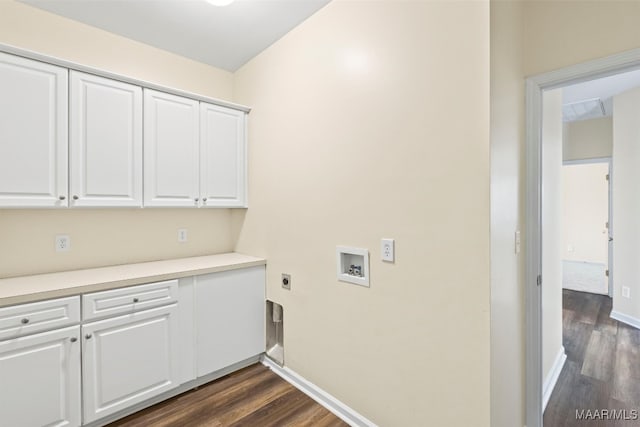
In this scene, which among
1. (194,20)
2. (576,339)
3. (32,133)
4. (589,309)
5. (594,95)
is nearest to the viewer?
(32,133)

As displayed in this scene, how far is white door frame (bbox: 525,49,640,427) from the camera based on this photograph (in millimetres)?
1640

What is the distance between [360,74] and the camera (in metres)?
1.83

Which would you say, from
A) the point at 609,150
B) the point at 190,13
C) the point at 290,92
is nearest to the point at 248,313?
the point at 290,92

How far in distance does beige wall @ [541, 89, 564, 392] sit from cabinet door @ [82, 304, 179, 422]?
2598mm

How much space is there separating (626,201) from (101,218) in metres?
5.57

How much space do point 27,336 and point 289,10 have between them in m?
2.50

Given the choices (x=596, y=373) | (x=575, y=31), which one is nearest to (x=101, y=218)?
(x=575, y=31)

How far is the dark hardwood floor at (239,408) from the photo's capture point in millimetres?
1920

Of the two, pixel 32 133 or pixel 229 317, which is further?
pixel 229 317

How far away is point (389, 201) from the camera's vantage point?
5.56ft

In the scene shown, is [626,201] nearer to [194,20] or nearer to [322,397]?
[322,397]

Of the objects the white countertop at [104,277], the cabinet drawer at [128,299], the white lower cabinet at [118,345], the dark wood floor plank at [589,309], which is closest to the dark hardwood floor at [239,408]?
the white lower cabinet at [118,345]

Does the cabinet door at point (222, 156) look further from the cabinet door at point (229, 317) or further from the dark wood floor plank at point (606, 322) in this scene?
the dark wood floor plank at point (606, 322)

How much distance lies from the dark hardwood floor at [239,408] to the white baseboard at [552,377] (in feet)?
4.76
